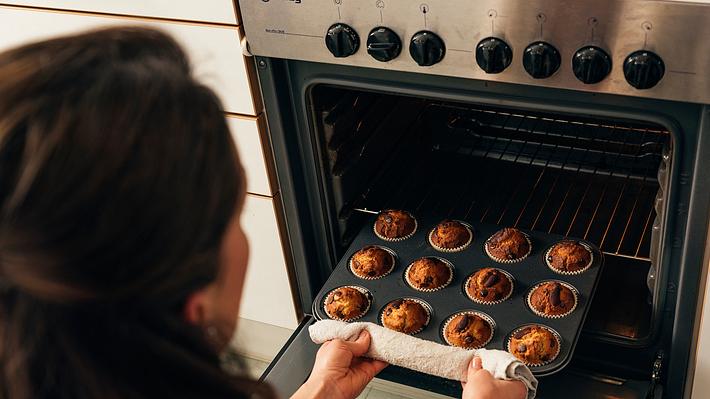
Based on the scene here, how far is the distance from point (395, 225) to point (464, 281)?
0.19m

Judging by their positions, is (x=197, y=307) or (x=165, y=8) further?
(x=165, y=8)

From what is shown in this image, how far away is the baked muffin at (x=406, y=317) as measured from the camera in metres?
1.42

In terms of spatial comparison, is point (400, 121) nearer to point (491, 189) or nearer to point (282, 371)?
point (491, 189)

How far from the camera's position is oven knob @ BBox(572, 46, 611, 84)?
3.79 feet

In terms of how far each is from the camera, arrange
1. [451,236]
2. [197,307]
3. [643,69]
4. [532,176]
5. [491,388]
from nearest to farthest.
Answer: [197,307] → [643,69] → [491,388] → [451,236] → [532,176]

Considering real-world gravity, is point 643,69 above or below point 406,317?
above

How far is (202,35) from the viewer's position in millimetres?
1464

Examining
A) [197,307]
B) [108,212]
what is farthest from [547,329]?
[108,212]

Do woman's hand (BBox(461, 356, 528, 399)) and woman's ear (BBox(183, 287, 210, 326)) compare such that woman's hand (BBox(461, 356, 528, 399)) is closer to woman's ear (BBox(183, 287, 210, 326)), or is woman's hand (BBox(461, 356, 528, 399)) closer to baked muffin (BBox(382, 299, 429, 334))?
baked muffin (BBox(382, 299, 429, 334))

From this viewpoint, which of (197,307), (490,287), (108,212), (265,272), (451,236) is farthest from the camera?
(265,272)

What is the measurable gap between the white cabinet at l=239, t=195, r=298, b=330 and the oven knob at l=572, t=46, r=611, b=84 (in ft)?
2.25

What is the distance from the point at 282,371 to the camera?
151 centimetres

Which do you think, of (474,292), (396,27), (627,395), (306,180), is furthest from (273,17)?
(627,395)

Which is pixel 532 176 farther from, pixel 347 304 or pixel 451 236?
pixel 347 304
